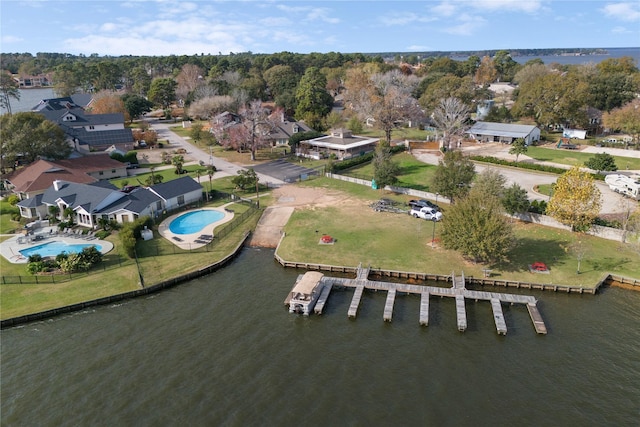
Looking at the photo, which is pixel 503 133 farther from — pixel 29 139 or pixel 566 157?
pixel 29 139

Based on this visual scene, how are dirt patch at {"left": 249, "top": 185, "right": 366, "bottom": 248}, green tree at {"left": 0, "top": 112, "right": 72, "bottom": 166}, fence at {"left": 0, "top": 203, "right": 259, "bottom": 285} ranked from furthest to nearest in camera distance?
green tree at {"left": 0, "top": 112, "right": 72, "bottom": 166} < dirt patch at {"left": 249, "top": 185, "right": 366, "bottom": 248} < fence at {"left": 0, "top": 203, "right": 259, "bottom": 285}

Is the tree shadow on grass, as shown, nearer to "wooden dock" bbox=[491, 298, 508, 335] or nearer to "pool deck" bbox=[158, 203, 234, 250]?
"wooden dock" bbox=[491, 298, 508, 335]

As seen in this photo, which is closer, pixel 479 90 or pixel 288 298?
pixel 288 298

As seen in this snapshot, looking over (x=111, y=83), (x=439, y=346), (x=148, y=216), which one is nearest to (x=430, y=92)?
(x=148, y=216)

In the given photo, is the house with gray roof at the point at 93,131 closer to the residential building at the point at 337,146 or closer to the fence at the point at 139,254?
the residential building at the point at 337,146

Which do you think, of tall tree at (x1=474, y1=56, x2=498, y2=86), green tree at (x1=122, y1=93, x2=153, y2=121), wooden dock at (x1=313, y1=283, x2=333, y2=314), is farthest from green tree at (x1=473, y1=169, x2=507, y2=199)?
tall tree at (x1=474, y1=56, x2=498, y2=86)

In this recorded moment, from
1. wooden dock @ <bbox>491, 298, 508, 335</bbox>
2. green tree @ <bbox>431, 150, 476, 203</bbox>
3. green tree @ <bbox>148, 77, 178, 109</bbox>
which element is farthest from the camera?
green tree @ <bbox>148, 77, 178, 109</bbox>

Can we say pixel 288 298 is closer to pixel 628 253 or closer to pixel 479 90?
pixel 628 253
